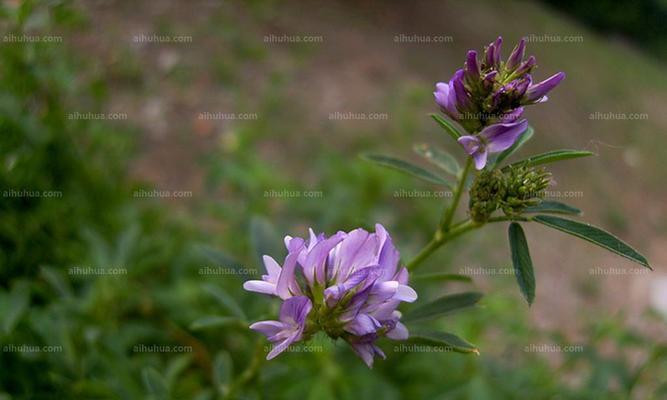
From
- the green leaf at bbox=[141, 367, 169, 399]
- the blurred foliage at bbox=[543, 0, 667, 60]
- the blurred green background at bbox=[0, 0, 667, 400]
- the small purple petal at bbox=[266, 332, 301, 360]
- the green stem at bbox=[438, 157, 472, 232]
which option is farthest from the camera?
the blurred foliage at bbox=[543, 0, 667, 60]

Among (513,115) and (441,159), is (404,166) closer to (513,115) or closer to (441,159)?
(441,159)

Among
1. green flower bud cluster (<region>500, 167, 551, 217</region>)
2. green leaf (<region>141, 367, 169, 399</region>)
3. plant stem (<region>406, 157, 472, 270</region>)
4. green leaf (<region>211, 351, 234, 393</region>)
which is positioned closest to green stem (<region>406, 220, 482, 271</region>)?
plant stem (<region>406, 157, 472, 270</region>)

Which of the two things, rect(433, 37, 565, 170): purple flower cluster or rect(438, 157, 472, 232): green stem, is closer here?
rect(433, 37, 565, 170): purple flower cluster

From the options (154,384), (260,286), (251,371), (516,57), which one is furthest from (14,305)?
(516,57)

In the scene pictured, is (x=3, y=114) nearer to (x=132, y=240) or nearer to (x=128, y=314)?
(x=132, y=240)

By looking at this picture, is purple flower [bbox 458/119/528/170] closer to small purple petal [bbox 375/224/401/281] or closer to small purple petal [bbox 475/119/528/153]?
small purple petal [bbox 475/119/528/153]

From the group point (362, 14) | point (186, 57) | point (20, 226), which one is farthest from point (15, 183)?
point (362, 14)

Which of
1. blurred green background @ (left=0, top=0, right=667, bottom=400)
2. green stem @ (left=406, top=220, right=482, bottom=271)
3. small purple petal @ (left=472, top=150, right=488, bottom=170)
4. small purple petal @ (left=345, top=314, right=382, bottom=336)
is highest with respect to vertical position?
small purple petal @ (left=472, top=150, right=488, bottom=170)
